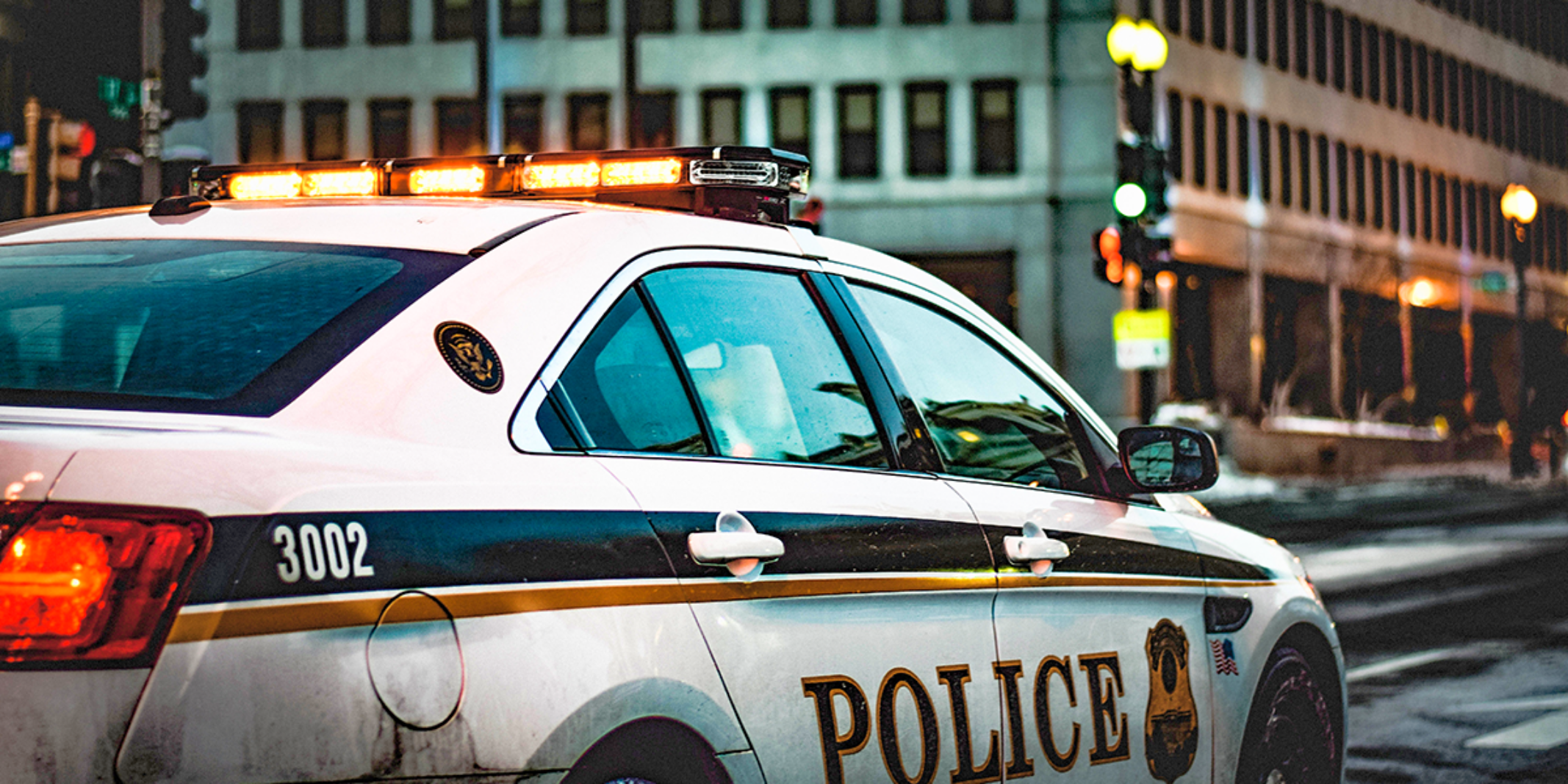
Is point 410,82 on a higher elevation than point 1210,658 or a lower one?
higher

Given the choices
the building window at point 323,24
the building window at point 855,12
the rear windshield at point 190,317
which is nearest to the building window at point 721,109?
the building window at point 855,12

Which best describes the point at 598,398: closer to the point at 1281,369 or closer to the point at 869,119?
the point at 869,119

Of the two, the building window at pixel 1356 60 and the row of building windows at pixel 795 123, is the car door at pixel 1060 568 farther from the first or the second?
the building window at pixel 1356 60

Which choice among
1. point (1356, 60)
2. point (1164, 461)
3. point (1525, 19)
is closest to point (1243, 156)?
point (1356, 60)

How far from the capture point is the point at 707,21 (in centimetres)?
4341

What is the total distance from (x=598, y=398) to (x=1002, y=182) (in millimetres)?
40362

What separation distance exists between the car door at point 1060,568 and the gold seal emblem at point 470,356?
45.6 inches

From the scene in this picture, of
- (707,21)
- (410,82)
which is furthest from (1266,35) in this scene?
(410,82)

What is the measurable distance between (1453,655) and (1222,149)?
3795 cm

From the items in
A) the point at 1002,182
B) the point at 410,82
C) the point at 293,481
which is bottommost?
the point at 293,481

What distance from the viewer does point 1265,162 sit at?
158 ft

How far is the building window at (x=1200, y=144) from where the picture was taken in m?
45.3

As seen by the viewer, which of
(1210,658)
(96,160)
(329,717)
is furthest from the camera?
(96,160)

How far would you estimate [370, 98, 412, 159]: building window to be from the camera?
44.4 meters
